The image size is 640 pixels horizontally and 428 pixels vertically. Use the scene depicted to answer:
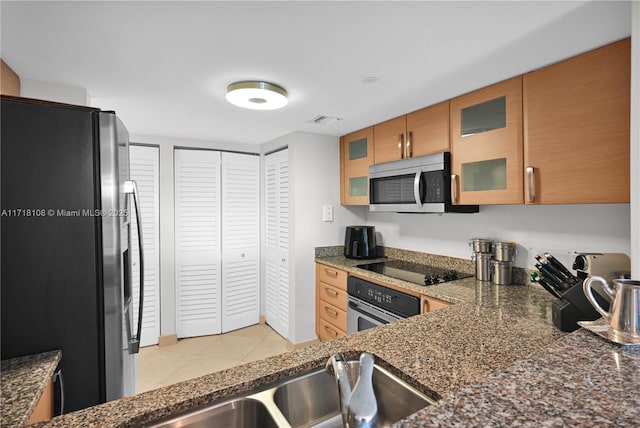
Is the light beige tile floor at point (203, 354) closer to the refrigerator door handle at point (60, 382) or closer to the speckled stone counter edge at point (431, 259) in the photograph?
the speckled stone counter edge at point (431, 259)

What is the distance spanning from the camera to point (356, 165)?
9.96 ft

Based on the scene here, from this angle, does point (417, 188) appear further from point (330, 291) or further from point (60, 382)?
point (60, 382)

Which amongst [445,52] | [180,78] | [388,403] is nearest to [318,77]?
[445,52]

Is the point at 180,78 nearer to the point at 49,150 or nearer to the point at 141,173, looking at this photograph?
the point at 49,150

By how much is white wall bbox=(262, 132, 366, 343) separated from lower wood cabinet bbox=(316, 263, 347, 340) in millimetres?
90

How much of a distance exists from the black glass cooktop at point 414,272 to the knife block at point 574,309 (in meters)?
0.86

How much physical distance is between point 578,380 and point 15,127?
1783 millimetres

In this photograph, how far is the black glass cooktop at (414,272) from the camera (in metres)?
2.20

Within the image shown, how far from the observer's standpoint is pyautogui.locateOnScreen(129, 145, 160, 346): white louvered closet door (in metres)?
3.17

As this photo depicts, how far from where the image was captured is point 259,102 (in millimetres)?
1988

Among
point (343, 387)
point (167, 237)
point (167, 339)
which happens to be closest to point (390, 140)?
point (343, 387)

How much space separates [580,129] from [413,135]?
3.50 ft

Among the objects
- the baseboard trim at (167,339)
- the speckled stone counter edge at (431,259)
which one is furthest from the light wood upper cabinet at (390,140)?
the baseboard trim at (167,339)

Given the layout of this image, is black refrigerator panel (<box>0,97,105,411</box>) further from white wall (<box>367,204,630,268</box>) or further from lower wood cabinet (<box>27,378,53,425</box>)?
white wall (<box>367,204,630,268</box>)
